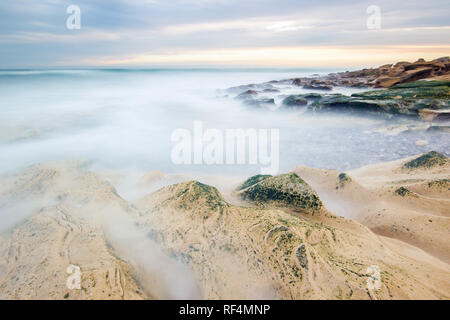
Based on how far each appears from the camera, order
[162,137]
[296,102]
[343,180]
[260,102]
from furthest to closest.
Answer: [260,102]
[296,102]
[162,137]
[343,180]

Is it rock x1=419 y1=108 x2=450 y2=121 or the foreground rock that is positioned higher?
the foreground rock

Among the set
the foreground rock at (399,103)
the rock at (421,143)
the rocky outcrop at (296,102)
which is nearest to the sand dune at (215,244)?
the rock at (421,143)

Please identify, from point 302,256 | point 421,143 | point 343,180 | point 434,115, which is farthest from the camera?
point 434,115

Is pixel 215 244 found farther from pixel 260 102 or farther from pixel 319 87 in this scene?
pixel 319 87

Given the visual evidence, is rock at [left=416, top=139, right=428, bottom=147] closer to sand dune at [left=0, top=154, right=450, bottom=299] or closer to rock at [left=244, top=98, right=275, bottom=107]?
sand dune at [left=0, top=154, right=450, bottom=299]

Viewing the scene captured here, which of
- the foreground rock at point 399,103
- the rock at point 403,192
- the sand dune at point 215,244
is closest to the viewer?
the sand dune at point 215,244

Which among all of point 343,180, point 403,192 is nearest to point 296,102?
point 343,180

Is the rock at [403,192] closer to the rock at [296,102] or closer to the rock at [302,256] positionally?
the rock at [302,256]

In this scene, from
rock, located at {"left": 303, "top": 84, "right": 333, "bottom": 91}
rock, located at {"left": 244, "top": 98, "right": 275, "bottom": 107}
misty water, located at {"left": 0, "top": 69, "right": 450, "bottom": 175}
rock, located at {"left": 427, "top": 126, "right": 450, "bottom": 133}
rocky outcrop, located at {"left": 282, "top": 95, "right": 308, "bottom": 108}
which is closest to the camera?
misty water, located at {"left": 0, "top": 69, "right": 450, "bottom": 175}

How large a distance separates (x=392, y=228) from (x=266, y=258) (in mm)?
2939

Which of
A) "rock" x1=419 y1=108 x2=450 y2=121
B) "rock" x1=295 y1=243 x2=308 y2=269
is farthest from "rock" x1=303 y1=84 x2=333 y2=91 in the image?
"rock" x1=295 y1=243 x2=308 y2=269

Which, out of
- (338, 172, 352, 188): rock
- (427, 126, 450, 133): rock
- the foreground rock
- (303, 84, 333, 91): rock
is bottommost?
(338, 172, 352, 188): rock

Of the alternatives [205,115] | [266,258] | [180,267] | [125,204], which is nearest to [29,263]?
[125,204]
